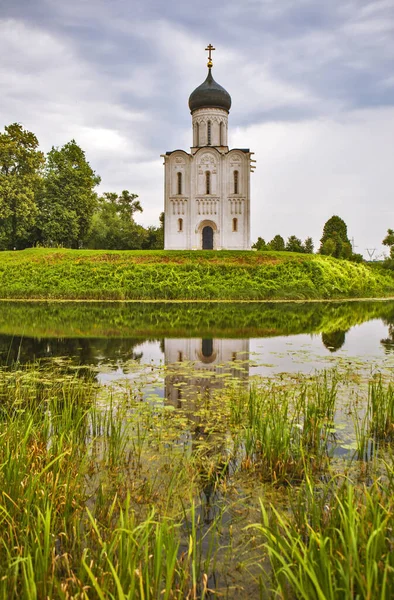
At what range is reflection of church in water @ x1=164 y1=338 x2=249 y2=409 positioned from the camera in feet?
24.2

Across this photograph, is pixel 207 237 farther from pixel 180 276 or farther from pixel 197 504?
pixel 197 504

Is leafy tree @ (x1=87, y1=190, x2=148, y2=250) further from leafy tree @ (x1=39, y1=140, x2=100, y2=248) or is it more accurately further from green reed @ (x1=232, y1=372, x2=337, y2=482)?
green reed @ (x1=232, y1=372, x2=337, y2=482)

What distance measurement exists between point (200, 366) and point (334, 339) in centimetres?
537

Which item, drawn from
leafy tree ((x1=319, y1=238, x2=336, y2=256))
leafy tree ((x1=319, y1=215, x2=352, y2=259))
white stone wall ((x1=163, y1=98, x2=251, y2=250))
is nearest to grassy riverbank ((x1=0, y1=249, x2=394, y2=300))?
white stone wall ((x1=163, y1=98, x2=251, y2=250))

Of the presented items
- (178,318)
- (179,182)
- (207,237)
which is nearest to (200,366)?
(178,318)

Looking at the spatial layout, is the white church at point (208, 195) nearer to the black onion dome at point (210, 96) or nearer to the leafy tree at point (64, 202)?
the black onion dome at point (210, 96)

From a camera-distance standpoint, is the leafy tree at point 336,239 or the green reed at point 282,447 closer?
the green reed at point 282,447

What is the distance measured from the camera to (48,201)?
4056 centimetres

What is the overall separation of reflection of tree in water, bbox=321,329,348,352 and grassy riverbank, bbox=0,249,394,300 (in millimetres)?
11692

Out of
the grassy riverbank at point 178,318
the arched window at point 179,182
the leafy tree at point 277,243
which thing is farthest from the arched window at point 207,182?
the grassy riverbank at point 178,318

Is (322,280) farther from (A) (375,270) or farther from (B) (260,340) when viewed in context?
(B) (260,340)

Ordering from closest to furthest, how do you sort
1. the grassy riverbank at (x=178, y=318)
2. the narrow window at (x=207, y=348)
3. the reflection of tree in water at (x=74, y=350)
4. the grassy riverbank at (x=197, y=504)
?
the grassy riverbank at (x=197, y=504)
the reflection of tree in water at (x=74, y=350)
the narrow window at (x=207, y=348)
the grassy riverbank at (x=178, y=318)

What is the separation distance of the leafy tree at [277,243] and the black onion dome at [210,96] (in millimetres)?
13168

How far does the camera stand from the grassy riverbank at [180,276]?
1040 inches
